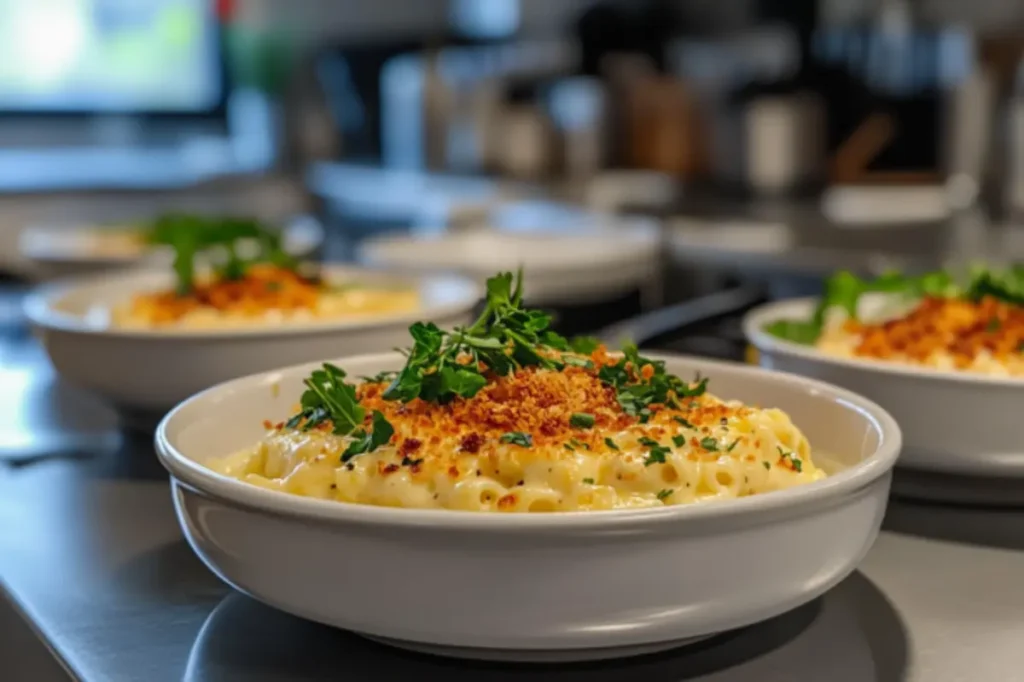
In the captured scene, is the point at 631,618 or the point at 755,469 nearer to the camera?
the point at 631,618

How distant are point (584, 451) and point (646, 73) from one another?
349 centimetres

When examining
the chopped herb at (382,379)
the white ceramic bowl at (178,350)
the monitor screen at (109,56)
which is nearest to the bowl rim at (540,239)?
the white ceramic bowl at (178,350)

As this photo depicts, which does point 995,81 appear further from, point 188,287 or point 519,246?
point 188,287

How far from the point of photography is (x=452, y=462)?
0.71 m

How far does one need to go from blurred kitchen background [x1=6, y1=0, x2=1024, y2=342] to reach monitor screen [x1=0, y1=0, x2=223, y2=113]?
0.01 m

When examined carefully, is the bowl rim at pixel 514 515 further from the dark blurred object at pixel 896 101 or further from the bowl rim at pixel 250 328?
the dark blurred object at pixel 896 101

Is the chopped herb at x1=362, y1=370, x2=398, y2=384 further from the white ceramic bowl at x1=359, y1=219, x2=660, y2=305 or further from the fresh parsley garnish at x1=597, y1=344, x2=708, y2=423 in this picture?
the white ceramic bowl at x1=359, y1=219, x2=660, y2=305

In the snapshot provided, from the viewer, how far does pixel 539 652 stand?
672 mm

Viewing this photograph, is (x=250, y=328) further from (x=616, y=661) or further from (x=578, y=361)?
(x=616, y=661)

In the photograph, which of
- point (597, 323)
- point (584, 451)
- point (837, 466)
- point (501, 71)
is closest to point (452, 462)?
point (584, 451)

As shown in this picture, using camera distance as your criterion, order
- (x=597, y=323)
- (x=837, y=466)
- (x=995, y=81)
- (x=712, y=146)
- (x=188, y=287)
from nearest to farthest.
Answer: (x=837, y=466)
(x=188, y=287)
(x=597, y=323)
(x=995, y=81)
(x=712, y=146)

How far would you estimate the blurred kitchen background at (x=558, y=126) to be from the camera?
2.81m

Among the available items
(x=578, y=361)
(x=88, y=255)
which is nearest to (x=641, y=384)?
(x=578, y=361)

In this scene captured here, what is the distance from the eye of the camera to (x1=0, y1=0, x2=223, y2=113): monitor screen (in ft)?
18.1
